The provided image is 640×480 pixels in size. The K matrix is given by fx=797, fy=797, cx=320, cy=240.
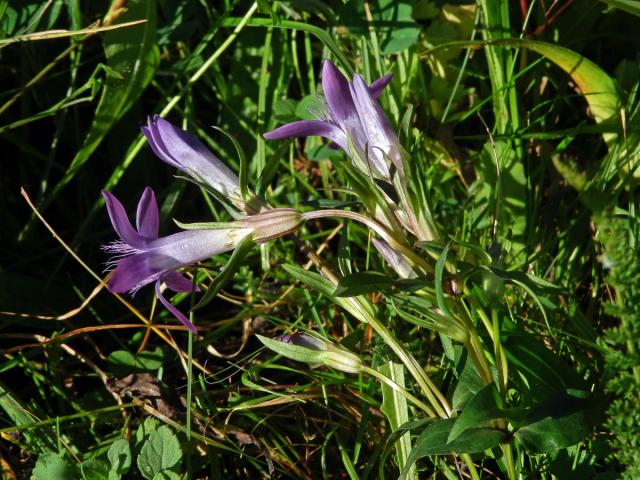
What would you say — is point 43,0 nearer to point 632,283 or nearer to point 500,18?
point 500,18

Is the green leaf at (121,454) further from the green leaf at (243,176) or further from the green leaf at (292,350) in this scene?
the green leaf at (243,176)

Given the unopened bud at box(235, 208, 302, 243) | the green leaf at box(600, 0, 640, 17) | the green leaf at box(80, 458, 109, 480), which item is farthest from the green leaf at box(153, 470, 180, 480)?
the green leaf at box(600, 0, 640, 17)

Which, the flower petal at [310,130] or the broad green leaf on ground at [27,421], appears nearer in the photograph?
the flower petal at [310,130]

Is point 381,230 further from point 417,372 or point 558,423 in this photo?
point 558,423

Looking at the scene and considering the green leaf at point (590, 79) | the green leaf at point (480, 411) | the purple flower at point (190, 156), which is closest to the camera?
the green leaf at point (480, 411)

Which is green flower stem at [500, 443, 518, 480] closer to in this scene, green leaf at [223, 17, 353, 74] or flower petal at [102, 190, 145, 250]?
flower petal at [102, 190, 145, 250]

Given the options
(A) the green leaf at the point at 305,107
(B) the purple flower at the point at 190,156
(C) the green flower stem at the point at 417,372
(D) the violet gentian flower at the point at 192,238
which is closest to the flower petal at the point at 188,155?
Result: (B) the purple flower at the point at 190,156
